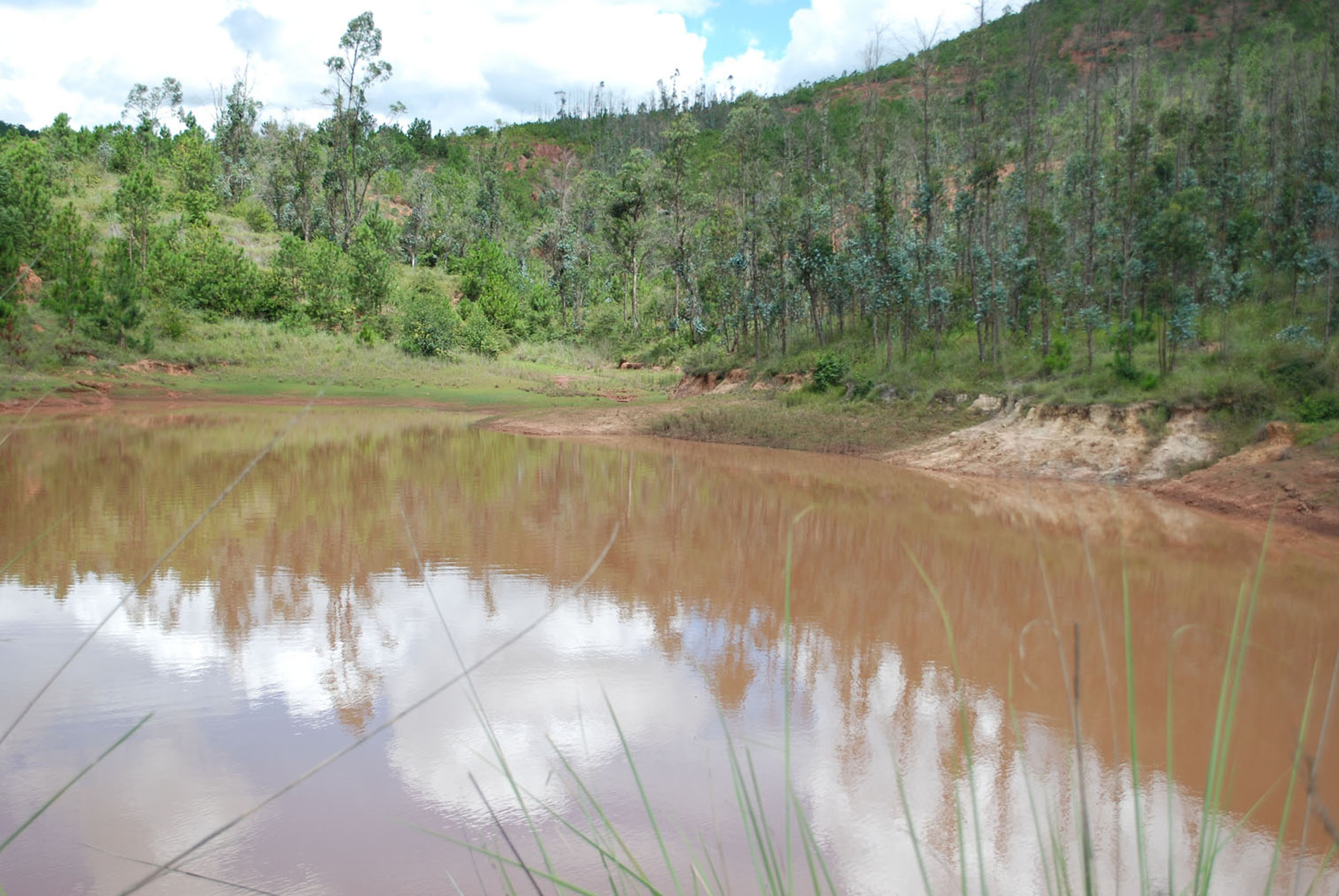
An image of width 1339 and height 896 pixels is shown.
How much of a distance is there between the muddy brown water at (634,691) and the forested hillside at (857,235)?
2.05 metres

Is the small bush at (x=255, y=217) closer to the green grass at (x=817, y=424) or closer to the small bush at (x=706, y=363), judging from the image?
the small bush at (x=706, y=363)

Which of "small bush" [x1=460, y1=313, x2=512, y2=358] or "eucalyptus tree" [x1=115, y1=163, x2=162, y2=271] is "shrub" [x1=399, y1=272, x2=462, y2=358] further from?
"eucalyptus tree" [x1=115, y1=163, x2=162, y2=271]

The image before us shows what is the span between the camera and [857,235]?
23859mm

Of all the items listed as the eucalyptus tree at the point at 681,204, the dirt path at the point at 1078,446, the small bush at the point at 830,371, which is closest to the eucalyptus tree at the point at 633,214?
the eucalyptus tree at the point at 681,204

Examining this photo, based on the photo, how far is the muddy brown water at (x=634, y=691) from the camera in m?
3.57

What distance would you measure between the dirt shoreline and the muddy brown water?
0.70 metres

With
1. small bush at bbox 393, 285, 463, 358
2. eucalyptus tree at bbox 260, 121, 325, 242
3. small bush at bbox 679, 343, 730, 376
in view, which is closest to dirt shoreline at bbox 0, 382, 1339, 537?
small bush at bbox 679, 343, 730, 376

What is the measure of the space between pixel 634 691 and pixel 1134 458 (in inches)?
443

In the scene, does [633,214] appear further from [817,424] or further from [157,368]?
[817,424]

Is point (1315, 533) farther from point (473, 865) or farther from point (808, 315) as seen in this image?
point (808, 315)

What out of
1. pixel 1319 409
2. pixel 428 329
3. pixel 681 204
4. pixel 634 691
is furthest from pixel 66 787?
pixel 681 204

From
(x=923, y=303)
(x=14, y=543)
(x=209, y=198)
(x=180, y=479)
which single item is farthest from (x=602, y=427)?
(x=209, y=198)

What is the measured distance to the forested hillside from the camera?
16.8 metres

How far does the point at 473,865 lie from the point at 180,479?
34.6 feet
